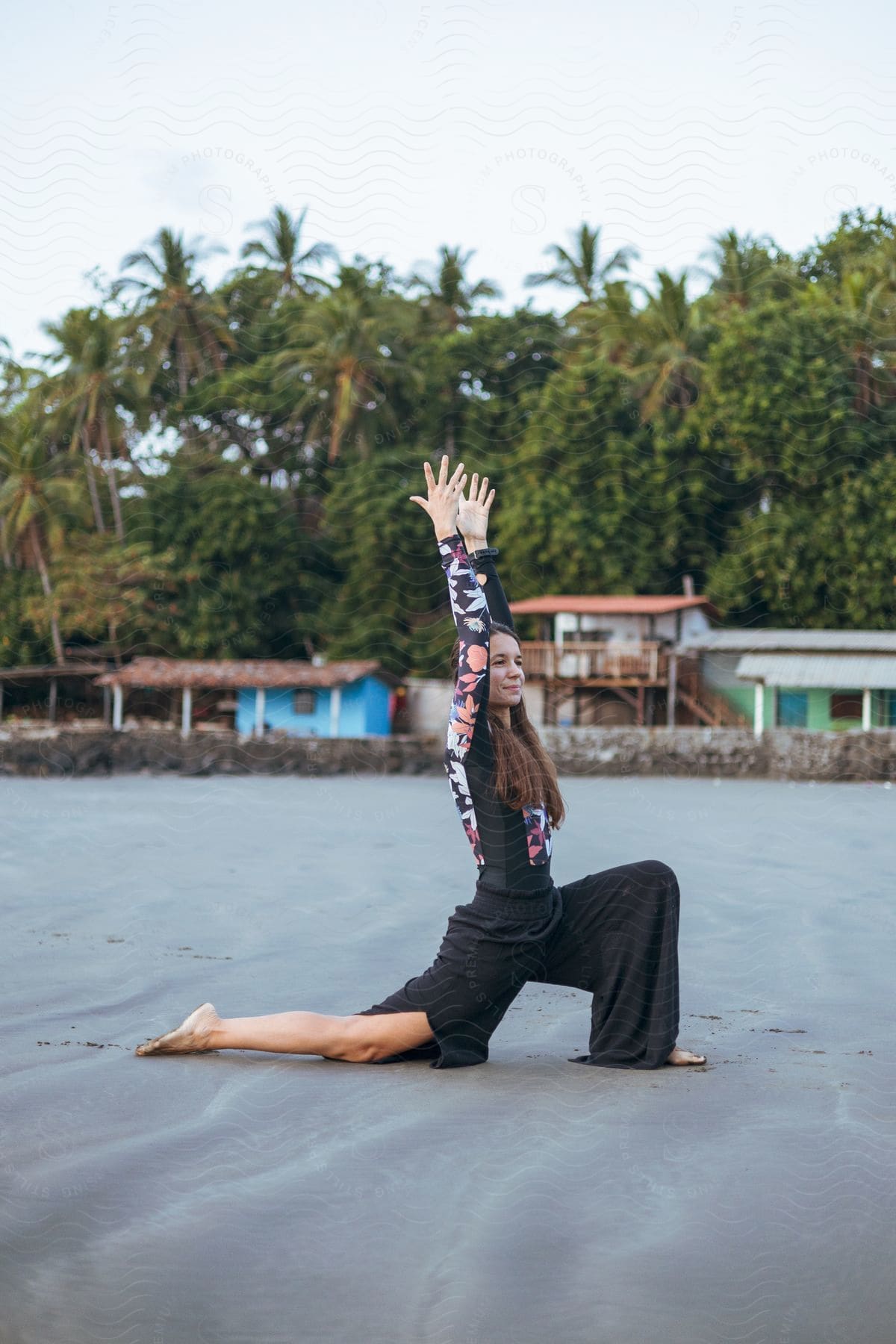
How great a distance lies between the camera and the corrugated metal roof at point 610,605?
90.1 ft

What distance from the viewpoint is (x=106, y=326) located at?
3312 cm

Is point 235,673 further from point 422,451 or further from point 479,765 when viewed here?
point 479,765

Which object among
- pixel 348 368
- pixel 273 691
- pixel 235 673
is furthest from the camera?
pixel 348 368

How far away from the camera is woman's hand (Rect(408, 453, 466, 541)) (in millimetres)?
3127

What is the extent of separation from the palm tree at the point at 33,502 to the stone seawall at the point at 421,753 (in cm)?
1102

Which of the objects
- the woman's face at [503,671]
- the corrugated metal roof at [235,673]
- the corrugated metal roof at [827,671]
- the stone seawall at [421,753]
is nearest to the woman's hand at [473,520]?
the woman's face at [503,671]

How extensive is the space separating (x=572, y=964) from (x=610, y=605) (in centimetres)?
2494

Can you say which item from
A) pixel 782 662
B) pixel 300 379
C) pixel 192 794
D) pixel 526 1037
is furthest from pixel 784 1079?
pixel 300 379

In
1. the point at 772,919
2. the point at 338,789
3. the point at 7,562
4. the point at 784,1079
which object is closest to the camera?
the point at 784,1079

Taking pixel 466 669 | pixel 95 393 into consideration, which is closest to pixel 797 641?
pixel 95 393

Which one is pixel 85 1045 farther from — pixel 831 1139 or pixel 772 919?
pixel 772 919

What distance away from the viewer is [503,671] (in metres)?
3.13

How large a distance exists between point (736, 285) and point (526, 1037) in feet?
106

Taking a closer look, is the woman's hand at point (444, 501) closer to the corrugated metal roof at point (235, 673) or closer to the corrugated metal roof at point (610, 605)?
the corrugated metal roof at point (235, 673)
